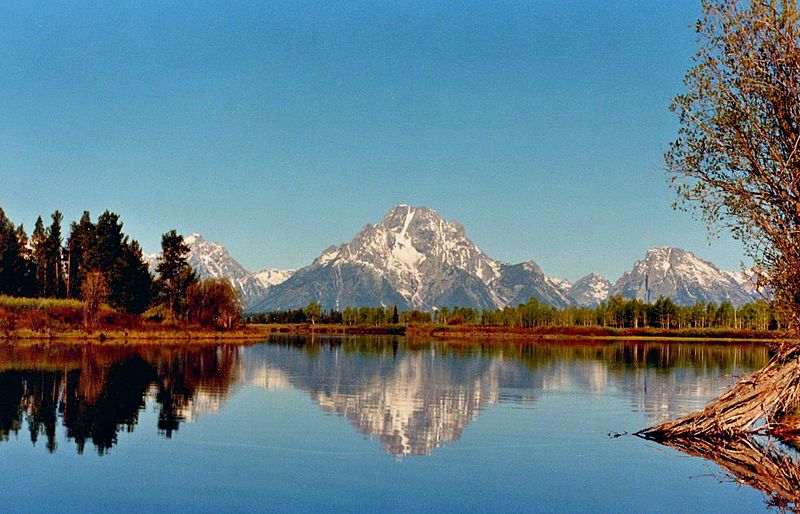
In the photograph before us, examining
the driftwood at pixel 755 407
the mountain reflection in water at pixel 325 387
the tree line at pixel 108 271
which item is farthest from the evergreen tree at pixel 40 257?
the driftwood at pixel 755 407

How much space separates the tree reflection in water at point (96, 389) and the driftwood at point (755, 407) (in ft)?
79.5

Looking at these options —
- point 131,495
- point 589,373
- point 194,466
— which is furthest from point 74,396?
point 589,373

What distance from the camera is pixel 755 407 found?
3553cm

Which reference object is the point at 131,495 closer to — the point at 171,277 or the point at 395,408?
the point at 395,408

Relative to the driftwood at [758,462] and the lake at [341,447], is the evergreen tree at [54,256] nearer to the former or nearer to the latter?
the lake at [341,447]

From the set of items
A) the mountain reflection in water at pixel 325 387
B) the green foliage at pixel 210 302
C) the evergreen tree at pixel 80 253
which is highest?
the evergreen tree at pixel 80 253

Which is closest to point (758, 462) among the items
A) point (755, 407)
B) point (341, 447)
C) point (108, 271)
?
point (755, 407)

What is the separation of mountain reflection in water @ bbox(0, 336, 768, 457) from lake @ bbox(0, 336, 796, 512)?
209 millimetres

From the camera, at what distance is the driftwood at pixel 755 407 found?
34562mm

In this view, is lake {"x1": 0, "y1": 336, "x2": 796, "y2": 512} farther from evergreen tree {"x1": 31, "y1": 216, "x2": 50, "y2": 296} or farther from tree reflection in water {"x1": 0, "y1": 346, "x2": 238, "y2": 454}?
evergreen tree {"x1": 31, "y1": 216, "x2": 50, "y2": 296}

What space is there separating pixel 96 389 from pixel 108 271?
103 metres

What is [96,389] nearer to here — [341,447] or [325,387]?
[325,387]

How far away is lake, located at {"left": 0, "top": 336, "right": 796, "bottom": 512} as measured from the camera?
24844 mm

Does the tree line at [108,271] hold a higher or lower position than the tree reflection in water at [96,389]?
higher
